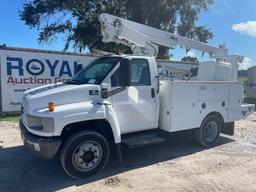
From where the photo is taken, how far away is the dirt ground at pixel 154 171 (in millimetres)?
4555

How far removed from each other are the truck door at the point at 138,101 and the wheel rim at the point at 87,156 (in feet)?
2.52

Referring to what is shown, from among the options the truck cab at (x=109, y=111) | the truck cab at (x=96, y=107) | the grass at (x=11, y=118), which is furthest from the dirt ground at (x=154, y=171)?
the grass at (x=11, y=118)

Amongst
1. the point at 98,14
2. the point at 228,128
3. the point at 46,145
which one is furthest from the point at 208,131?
the point at 98,14

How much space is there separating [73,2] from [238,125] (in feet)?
53.9

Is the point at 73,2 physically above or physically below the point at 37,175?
above

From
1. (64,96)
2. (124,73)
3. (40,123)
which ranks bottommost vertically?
(40,123)

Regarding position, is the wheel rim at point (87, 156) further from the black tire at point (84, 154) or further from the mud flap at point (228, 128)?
the mud flap at point (228, 128)

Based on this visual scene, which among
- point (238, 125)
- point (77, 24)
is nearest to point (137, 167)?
point (238, 125)

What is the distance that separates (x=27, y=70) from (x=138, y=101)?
7180 millimetres

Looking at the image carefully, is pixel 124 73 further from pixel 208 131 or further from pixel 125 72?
pixel 208 131

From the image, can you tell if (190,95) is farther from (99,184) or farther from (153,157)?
(99,184)

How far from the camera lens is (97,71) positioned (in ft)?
18.2

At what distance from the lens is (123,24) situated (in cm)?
632

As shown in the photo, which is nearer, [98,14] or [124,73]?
[124,73]
